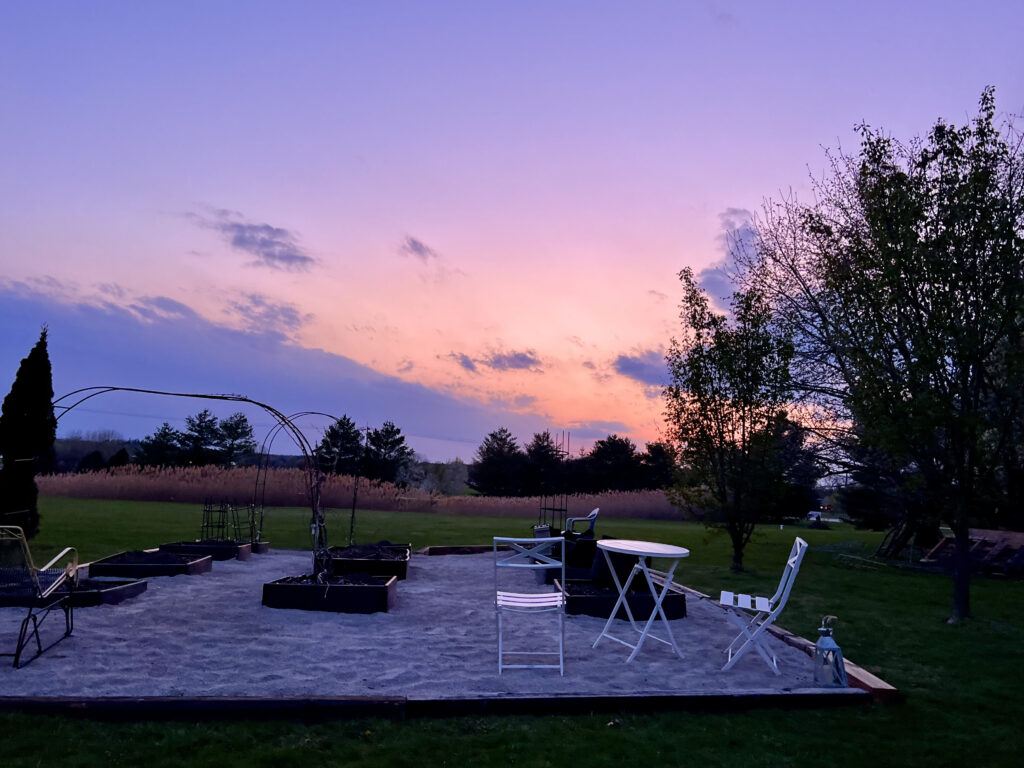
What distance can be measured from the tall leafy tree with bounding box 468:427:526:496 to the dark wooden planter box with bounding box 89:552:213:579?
35.7 meters

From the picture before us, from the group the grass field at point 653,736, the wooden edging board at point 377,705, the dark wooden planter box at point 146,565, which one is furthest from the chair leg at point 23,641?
the dark wooden planter box at point 146,565

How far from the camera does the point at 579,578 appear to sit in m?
10.2

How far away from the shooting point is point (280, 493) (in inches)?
988

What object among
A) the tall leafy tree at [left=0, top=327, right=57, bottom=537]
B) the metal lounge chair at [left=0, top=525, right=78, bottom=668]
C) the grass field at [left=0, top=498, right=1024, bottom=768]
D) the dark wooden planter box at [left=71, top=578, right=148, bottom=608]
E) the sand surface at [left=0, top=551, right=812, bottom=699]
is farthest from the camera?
the tall leafy tree at [left=0, top=327, right=57, bottom=537]

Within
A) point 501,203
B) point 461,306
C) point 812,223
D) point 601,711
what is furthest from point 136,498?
point 601,711

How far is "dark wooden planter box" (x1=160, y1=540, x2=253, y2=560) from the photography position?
1162 centimetres

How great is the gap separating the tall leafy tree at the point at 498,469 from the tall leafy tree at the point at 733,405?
32.1m

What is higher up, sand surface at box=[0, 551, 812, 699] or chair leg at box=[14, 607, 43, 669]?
chair leg at box=[14, 607, 43, 669]

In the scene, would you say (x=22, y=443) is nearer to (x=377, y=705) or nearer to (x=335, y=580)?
(x=335, y=580)

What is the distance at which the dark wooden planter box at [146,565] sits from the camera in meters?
9.45

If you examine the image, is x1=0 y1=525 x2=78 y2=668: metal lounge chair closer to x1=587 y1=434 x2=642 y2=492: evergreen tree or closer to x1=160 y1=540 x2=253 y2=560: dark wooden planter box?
x1=160 y1=540 x2=253 y2=560: dark wooden planter box

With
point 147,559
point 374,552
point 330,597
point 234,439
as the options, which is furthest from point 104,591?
point 234,439

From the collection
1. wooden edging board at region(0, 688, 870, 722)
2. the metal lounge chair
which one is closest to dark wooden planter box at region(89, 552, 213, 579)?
the metal lounge chair

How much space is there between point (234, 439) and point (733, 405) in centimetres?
3968
